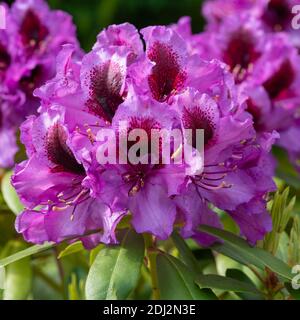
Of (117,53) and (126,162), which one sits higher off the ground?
(117,53)

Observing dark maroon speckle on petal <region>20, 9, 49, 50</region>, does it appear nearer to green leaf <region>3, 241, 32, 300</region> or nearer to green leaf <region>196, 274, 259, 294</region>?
green leaf <region>3, 241, 32, 300</region>

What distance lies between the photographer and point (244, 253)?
1.06m

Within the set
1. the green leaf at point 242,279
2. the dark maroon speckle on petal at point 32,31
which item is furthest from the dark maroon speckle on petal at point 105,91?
the dark maroon speckle on petal at point 32,31

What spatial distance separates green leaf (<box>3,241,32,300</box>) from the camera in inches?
49.1

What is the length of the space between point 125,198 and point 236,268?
1.01 feet

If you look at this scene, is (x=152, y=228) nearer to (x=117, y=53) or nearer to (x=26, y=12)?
(x=117, y=53)

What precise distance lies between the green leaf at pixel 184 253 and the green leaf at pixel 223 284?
0.05 metres

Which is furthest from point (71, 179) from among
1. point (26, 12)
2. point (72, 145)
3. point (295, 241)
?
point (26, 12)

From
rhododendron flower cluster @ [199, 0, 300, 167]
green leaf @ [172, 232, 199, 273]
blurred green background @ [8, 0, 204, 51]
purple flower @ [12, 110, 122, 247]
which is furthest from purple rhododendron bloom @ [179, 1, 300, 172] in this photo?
blurred green background @ [8, 0, 204, 51]

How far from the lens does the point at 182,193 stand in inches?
38.8

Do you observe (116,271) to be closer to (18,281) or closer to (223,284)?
(223,284)

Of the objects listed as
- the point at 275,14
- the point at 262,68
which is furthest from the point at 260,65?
the point at 275,14

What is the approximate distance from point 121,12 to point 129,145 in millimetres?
3839

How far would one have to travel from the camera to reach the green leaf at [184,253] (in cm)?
109
